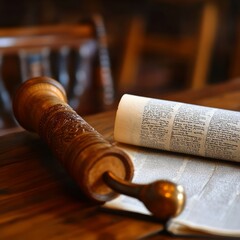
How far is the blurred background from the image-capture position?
2.22 meters

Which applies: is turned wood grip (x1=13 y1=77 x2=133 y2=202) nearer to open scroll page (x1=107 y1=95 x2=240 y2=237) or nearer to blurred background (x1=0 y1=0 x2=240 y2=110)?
open scroll page (x1=107 y1=95 x2=240 y2=237)

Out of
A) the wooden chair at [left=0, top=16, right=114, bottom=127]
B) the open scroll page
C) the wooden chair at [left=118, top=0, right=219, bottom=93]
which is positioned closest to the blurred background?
the wooden chair at [left=118, top=0, right=219, bottom=93]

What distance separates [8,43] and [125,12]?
169cm

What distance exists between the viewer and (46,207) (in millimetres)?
483

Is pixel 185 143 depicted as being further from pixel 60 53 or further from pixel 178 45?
pixel 178 45

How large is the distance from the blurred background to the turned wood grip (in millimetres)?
1599

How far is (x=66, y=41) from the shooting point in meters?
1.08

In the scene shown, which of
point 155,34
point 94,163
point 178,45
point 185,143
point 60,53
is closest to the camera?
point 94,163

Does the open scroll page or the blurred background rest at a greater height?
the open scroll page

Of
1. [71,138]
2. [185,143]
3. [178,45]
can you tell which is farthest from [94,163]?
[178,45]

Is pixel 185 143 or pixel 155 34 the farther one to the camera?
pixel 155 34

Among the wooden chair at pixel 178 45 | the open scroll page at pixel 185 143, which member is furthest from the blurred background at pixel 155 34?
the open scroll page at pixel 185 143

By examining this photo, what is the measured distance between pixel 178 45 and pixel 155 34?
426mm

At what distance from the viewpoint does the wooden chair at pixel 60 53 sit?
1040 millimetres
